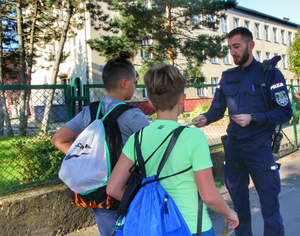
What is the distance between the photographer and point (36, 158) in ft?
11.0

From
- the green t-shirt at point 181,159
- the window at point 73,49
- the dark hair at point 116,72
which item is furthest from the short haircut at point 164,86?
the window at point 73,49

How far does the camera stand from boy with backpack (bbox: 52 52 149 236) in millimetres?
1765

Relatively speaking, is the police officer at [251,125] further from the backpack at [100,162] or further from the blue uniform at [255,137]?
the backpack at [100,162]

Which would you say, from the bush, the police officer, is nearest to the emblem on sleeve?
the police officer

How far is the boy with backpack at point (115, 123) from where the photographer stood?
1765 millimetres

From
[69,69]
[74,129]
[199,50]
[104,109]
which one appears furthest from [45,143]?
[69,69]

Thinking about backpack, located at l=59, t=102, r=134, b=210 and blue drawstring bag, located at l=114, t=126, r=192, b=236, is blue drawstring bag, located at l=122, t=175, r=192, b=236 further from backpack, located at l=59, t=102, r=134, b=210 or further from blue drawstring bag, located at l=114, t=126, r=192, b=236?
backpack, located at l=59, t=102, r=134, b=210

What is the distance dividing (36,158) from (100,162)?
2007 millimetres

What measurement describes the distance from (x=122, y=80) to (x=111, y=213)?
37.0 inches

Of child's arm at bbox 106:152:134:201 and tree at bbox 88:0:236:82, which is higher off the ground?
tree at bbox 88:0:236:82

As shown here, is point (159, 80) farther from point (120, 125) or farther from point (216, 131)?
point (216, 131)

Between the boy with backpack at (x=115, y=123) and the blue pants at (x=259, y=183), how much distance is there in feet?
3.77

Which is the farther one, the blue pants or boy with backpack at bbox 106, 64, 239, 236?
the blue pants

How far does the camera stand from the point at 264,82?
2.39m
